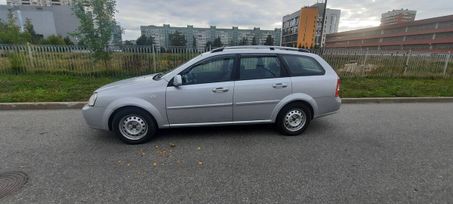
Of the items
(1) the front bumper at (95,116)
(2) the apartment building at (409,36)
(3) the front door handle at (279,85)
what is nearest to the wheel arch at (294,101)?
(3) the front door handle at (279,85)

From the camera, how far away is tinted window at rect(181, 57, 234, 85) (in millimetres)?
3760

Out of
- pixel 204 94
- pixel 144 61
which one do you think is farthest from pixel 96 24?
pixel 204 94

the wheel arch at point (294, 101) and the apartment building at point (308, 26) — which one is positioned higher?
the apartment building at point (308, 26)

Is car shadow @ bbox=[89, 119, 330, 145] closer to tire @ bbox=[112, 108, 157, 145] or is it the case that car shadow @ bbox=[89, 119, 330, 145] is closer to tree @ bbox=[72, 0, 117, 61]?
tire @ bbox=[112, 108, 157, 145]

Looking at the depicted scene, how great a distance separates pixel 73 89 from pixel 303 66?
6.88 meters

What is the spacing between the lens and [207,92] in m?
3.68

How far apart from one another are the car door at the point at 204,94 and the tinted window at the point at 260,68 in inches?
8.3

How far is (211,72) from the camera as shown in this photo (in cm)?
385

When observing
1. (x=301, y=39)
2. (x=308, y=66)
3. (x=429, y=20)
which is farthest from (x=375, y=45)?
(x=308, y=66)

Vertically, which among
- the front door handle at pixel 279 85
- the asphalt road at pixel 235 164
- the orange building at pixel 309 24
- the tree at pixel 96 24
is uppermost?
the orange building at pixel 309 24

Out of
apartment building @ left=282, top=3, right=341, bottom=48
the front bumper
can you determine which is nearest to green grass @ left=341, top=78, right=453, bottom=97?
the front bumper

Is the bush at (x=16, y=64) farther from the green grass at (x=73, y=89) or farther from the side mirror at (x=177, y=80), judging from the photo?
the side mirror at (x=177, y=80)

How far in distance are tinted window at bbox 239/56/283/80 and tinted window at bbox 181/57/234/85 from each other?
224mm

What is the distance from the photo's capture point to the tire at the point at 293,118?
159 inches
